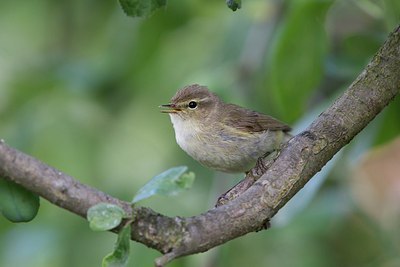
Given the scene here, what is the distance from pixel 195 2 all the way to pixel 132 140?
0.97m

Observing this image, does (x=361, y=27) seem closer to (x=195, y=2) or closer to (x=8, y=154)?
(x=195, y=2)

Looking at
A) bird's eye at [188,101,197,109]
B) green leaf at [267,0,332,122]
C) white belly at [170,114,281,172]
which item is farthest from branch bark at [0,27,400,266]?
bird's eye at [188,101,197,109]

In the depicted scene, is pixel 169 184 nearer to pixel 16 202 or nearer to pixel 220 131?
pixel 16 202

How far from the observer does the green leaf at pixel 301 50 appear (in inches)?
123

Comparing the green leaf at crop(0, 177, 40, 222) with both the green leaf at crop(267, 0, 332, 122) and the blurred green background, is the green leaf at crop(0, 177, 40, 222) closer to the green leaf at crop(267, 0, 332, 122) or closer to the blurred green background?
the green leaf at crop(267, 0, 332, 122)

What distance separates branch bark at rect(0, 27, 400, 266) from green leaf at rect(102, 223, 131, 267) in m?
0.04

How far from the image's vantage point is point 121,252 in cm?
170

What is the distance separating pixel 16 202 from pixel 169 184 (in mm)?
361

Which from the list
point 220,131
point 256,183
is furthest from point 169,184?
point 220,131

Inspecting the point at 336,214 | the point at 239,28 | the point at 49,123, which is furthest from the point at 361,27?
the point at 49,123

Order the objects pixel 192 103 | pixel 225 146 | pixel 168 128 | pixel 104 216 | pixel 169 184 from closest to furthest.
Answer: pixel 104 216, pixel 169 184, pixel 225 146, pixel 192 103, pixel 168 128

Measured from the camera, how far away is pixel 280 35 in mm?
3191

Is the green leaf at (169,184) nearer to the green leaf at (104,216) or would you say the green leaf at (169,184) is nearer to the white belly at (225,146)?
the green leaf at (104,216)

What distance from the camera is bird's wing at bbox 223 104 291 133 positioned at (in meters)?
4.07
